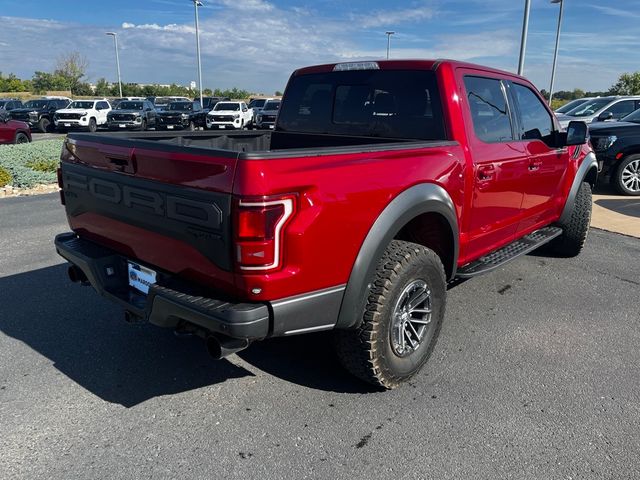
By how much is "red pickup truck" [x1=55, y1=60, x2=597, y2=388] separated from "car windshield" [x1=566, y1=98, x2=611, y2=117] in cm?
1112

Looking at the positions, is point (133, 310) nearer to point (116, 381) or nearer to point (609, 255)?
point (116, 381)

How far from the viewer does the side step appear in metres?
3.71

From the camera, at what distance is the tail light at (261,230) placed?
2180 millimetres

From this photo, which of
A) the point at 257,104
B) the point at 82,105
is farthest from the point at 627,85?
the point at 82,105

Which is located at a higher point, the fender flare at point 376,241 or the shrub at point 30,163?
the fender flare at point 376,241

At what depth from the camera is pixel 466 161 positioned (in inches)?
132

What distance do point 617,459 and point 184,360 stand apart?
8.21ft

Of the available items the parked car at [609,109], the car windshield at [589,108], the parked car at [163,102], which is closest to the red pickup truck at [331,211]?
the parked car at [609,109]

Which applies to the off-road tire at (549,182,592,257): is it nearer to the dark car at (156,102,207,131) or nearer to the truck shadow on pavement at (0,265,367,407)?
the truck shadow on pavement at (0,265,367,407)

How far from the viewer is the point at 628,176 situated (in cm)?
948

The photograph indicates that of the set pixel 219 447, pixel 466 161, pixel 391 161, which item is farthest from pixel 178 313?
pixel 466 161

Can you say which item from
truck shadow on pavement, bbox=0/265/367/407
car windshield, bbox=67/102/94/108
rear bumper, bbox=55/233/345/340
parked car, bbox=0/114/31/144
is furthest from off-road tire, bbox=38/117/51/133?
rear bumper, bbox=55/233/345/340

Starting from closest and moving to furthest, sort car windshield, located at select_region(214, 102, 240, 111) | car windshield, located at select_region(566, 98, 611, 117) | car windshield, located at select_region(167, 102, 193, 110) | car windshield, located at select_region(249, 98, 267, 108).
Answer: car windshield, located at select_region(566, 98, 611, 117)
car windshield, located at select_region(214, 102, 240, 111)
car windshield, located at select_region(167, 102, 193, 110)
car windshield, located at select_region(249, 98, 267, 108)

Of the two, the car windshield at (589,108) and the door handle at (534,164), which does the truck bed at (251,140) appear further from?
the car windshield at (589,108)
